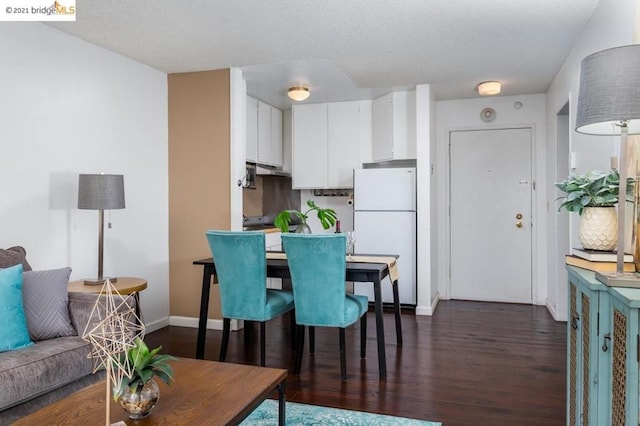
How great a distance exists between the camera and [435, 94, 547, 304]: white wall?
17.5 feet

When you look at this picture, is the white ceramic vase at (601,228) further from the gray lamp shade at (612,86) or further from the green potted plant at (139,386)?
the green potted plant at (139,386)

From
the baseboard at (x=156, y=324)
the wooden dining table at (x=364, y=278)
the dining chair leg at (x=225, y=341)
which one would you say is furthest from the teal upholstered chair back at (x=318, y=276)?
the baseboard at (x=156, y=324)

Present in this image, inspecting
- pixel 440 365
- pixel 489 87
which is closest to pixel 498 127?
pixel 489 87

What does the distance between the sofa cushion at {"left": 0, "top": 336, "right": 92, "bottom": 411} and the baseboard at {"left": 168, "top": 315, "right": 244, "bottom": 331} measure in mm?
1967

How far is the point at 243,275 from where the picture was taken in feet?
10.5

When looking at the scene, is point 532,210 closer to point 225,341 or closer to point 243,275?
point 243,275

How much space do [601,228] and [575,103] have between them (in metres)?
2.28

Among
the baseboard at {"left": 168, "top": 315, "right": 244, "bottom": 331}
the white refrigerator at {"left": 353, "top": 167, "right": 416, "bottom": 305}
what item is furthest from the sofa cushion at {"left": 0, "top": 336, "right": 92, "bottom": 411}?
the white refrigerator at {"left": 353, "top": 167, "right": 416, "bottom": 305}

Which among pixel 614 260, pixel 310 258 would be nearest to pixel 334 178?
pixel 310 258

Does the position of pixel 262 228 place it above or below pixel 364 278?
above

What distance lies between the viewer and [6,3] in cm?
289

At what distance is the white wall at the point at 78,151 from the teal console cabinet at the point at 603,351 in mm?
3253

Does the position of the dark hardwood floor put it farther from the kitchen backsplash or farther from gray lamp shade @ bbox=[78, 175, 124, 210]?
the kitchen backsplash

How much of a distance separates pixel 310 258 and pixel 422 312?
230cm
